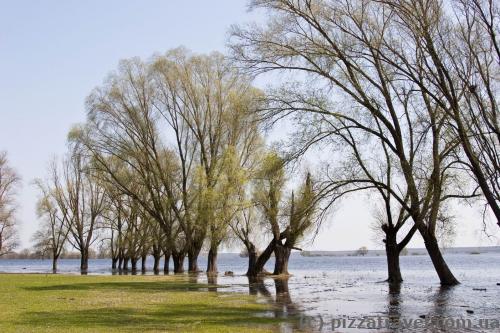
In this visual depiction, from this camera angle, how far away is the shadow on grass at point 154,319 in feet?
40.0

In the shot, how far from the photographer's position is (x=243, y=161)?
135 feet

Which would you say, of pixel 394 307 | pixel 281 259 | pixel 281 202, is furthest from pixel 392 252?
pixel 281 259

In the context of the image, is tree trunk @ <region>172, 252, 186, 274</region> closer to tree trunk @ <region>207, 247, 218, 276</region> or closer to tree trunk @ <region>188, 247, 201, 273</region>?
tree trunk @ <region>188, 247, 201, 273</region>

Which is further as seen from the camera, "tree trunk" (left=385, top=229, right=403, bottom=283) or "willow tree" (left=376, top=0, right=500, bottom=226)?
"tree trunk" (left=385, top=229, right=403, bottom=283)

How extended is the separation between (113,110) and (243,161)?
13.2 meters

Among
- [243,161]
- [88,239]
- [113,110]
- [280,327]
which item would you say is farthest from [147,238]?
[280,327]

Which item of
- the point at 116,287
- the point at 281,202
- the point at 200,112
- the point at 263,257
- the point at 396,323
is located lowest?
the point at 116,287

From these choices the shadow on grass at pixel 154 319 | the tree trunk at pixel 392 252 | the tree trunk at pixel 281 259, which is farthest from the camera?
the tree trunk at pixel 281 259

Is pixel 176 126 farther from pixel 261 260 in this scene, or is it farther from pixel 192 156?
pixel 261 260

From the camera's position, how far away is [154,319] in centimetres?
1370

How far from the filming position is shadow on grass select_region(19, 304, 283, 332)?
40.0ft

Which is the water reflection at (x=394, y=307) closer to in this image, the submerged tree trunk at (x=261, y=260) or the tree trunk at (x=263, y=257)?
the tree trunk at (x=263, y=257)

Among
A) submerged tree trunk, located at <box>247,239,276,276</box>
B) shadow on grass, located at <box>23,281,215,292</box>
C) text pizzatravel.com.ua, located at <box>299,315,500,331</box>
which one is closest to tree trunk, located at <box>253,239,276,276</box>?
submerged tree trunk, located at <box>247,239,276,276</box>

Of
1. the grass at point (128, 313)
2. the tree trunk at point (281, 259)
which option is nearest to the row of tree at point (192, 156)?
the tree trunk at point (281, 259)
